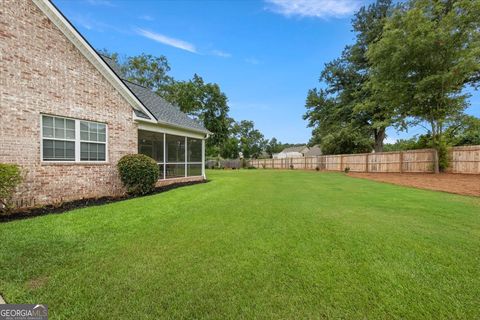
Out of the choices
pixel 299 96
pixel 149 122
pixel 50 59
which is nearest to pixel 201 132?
pixel 149 122

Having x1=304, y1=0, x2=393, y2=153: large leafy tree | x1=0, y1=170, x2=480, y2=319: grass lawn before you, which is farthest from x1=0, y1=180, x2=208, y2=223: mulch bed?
x1=304, y1=0, x2=393, y2=153: large leafy tree

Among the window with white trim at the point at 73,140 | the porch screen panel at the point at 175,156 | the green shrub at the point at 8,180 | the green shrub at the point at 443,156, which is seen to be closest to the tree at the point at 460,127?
the green shrub at the point at 443,156

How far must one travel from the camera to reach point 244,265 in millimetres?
3102

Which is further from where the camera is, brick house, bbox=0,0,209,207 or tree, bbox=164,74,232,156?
tree, bbox=164,74,232,156

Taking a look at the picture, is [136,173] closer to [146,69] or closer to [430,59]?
[430,59]

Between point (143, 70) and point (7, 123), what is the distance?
77.0 ft

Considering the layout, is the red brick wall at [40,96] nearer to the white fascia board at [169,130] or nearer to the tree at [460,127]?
the white fascia board at [169,130]

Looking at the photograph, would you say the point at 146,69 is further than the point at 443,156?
Yes

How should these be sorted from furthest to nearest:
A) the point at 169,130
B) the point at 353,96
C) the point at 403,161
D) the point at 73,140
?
the point at 353,96, the point at 403,161, the point at 169,130, the point at 73,140

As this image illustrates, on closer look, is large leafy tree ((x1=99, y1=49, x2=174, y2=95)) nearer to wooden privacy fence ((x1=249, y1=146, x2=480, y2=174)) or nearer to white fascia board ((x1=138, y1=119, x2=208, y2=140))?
white fascia board ((x1=138, y1=119, x2=208, y2=140))

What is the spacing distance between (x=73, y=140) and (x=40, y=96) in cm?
154

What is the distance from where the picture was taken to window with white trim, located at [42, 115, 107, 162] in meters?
7.07

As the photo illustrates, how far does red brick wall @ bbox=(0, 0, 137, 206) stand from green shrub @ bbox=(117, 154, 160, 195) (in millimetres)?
620

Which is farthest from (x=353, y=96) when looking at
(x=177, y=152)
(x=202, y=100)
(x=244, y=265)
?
(x=244, y=265)
